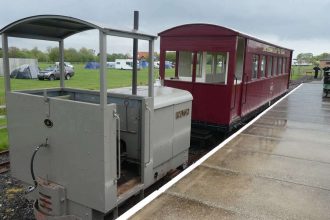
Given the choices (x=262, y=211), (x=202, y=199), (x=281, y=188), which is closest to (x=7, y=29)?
(x=202, y=199)

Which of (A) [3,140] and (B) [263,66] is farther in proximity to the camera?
(B) [263,66]

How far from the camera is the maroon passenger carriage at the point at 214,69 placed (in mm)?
8570

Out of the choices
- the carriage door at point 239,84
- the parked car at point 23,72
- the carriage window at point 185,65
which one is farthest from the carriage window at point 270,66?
the parked car at point 23,72

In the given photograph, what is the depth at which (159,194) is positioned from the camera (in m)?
4.34

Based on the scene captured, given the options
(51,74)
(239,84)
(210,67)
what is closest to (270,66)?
(239,84)

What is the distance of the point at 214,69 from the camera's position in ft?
32.6

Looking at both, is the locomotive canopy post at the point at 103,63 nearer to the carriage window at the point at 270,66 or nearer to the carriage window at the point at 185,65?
the carriage window at the point at 185,65

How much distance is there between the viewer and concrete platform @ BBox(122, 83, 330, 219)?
391 centimetres

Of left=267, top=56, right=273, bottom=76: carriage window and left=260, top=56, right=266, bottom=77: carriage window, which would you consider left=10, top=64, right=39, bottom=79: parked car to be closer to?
left=267, top=56, right=273, bottom=76: carriage window

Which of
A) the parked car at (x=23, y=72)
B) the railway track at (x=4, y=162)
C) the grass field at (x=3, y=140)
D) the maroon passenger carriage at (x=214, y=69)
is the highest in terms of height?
the maroon passenger carriage at (x=214, y=69)

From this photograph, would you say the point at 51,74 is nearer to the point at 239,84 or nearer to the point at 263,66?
the point at 263,66

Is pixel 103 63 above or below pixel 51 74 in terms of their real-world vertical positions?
above

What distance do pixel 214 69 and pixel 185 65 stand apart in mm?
922

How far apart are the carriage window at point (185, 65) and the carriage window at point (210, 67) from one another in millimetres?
313
